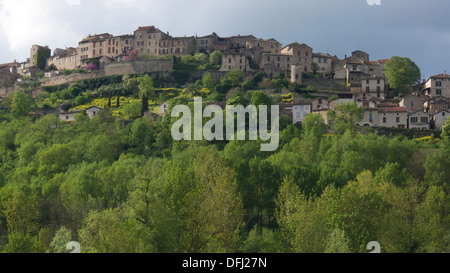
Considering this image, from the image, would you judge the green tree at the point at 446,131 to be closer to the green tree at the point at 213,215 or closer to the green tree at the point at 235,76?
the green tree at the point at 213,215

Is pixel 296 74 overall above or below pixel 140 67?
below

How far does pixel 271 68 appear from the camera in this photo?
102 m

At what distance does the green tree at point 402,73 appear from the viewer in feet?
309

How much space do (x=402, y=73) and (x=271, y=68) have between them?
2052 cm

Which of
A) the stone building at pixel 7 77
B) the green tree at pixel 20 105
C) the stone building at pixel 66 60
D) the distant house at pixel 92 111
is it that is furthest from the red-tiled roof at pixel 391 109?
the stone building at pixel 7 77

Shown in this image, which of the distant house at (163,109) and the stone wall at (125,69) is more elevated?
the stone wall at (125,69)

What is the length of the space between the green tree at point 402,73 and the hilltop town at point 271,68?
1455 millimetres

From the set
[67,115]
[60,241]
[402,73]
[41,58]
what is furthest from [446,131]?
[41,58]

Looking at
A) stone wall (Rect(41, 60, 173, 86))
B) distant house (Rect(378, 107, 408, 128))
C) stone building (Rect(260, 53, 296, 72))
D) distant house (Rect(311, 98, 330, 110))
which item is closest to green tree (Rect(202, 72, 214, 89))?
stone wall (Rect(41, 60, 173, 86))

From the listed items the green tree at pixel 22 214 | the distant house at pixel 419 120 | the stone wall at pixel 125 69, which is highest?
the stone wall at pixel 125 69

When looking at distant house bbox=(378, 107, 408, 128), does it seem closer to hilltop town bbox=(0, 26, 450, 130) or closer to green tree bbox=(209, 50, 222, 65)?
hilltop town bbox=(0, 26, 450, 130)

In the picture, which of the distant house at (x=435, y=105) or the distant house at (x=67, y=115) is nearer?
the distant house at (x=435, y=105)

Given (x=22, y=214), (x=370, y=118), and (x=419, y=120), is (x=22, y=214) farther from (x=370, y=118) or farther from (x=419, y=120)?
→ (x=419, y=120)
